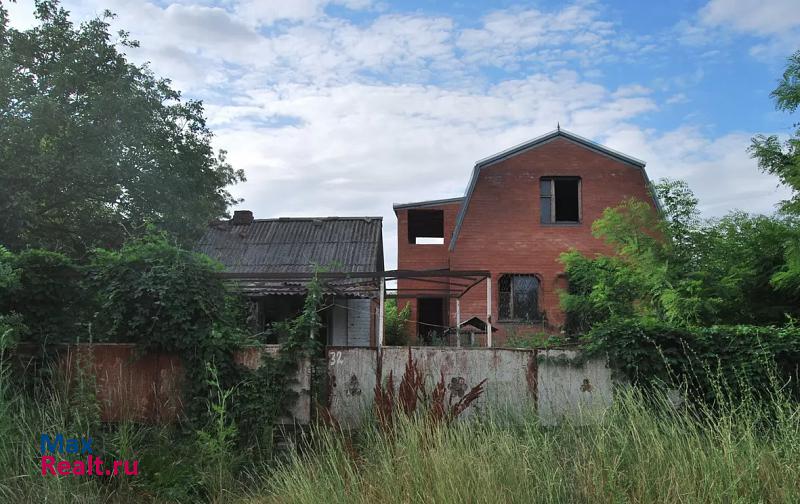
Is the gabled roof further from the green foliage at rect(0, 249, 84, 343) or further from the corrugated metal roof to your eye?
the green foliage at rect(0, 249, 84, 343)

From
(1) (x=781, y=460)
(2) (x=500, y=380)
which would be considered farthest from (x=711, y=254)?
(1) (x=781, y=460)

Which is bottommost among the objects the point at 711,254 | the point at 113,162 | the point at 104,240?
the point at 711,254

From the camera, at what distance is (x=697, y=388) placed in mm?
6270

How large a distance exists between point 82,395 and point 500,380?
4.28 metres

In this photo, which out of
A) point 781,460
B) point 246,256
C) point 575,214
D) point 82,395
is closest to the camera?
point 781,460

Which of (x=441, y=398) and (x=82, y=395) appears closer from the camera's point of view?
(x=441, y=398)

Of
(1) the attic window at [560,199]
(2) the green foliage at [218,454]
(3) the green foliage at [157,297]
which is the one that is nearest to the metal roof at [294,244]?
(1) the attic window at [560,199]

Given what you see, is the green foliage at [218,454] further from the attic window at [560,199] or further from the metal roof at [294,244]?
the attic window at [560,199]

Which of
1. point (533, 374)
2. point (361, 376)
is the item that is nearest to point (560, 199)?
point (533, 374)

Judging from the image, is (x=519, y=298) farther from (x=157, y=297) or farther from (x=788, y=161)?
(x=157, y=297)

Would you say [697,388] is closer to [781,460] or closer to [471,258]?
[781,460]

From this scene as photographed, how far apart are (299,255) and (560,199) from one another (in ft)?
28.9

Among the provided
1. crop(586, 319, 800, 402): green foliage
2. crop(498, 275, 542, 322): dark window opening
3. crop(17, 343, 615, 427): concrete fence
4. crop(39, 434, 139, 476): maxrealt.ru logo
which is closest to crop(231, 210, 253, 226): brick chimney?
crop(498, 275, 542, 322): dark window opening

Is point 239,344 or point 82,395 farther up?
point 239,344
